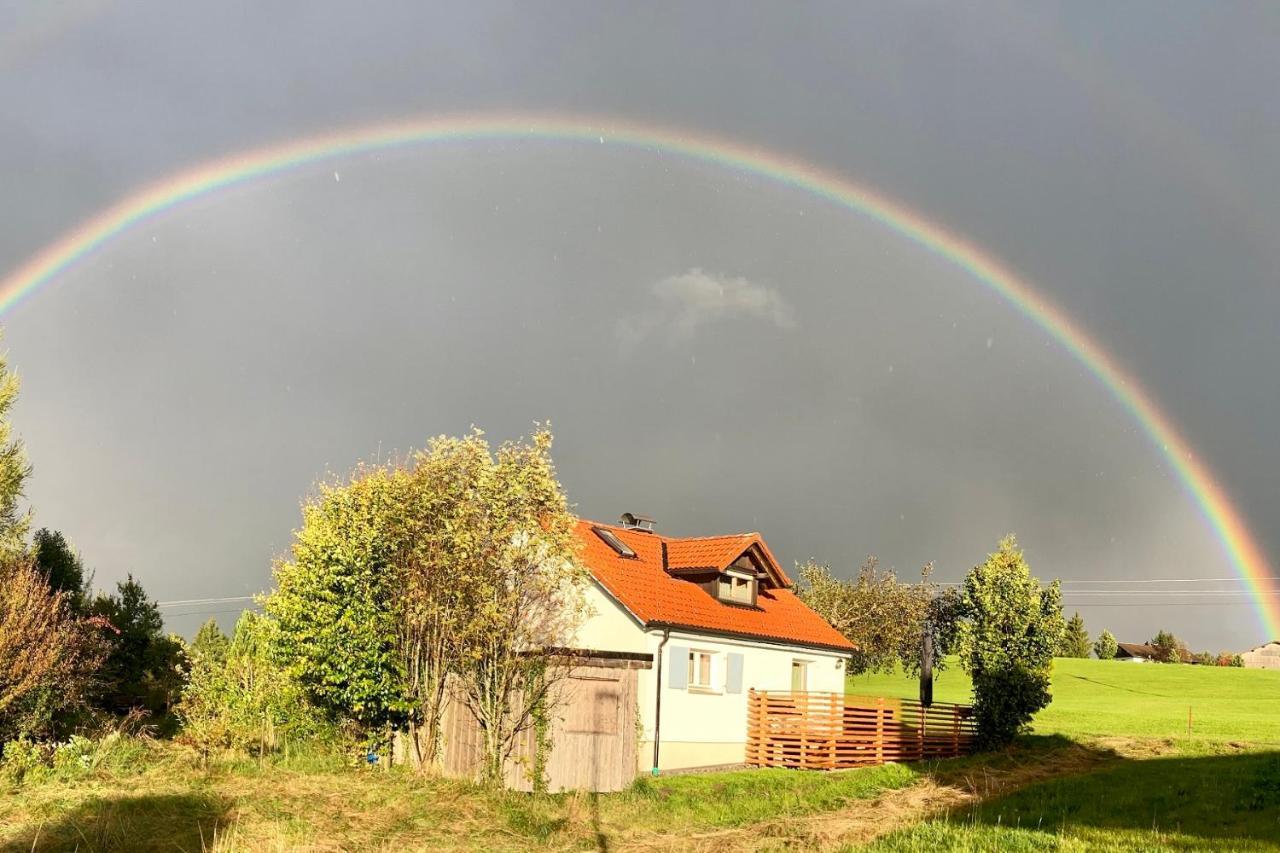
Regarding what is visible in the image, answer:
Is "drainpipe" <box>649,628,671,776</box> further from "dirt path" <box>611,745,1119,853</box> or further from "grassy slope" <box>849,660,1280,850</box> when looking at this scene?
"grassy slope" <box>849,660,1280,850</box>

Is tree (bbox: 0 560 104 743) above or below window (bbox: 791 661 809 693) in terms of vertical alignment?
above

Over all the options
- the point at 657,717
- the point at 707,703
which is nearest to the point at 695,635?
the point at 707,703

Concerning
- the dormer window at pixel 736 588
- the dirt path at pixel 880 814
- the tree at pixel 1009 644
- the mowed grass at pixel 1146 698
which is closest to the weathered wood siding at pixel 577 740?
the dirt path at pixel 880 814

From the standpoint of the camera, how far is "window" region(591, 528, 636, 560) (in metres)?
32.8

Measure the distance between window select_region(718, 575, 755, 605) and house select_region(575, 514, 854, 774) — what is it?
0.11ft

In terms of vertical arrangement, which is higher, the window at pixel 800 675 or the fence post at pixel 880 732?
the window at pixel 800 675

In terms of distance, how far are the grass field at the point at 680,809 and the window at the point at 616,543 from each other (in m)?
8.23

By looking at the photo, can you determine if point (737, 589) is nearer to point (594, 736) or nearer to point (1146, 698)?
point (594, 736)

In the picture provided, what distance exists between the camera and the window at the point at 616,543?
108 ft

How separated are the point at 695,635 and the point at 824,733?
5.20 metres

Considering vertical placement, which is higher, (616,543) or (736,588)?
(616,543)

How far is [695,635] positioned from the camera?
1144 inches

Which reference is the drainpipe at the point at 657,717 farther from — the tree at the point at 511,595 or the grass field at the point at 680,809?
the tree at the point at 511,595

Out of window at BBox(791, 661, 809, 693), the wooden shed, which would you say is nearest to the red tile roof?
window at BBox(791, 661, 809, 693)
